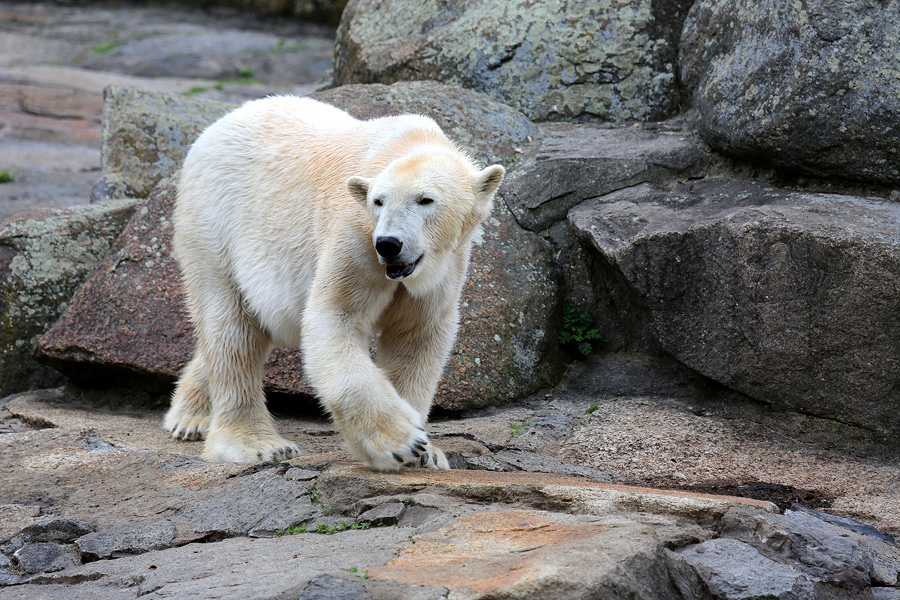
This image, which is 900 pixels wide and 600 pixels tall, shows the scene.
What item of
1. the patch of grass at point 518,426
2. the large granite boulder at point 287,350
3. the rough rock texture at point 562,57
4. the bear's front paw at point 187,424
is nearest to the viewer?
the patch of grass at point 518,426

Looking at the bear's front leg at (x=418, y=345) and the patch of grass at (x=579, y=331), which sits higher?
the bear's front leg at (x=418, y=345)

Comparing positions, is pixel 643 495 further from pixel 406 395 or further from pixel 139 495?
pixel 139 495

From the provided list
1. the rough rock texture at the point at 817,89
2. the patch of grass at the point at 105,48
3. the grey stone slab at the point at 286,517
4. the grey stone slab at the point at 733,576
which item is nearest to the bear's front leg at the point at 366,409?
the grey stone slab at the point at 286,517

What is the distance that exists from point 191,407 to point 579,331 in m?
2.40

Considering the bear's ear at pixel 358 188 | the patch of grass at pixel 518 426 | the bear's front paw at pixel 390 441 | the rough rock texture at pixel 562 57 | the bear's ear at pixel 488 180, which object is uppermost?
the rough rock texture at pixel 562 57

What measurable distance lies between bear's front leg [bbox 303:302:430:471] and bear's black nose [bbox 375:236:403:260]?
0.48m

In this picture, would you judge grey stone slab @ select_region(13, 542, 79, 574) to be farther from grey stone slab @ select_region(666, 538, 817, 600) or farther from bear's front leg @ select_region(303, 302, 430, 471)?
grey stone slab @ select_region(666, 538, 817, 600)

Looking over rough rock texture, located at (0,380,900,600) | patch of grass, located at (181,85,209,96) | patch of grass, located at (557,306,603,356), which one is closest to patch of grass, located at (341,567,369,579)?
rough rock texture, located at (0,380,900,600)

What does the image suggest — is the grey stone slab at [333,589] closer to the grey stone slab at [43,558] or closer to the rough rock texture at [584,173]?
the grey stone slab at [43,558]

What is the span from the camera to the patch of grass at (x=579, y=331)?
5645 mm

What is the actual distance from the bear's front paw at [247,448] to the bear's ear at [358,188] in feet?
4.68

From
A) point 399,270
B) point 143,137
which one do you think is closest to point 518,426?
point 399,270

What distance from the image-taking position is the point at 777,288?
467 cm

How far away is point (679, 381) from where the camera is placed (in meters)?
5.25
